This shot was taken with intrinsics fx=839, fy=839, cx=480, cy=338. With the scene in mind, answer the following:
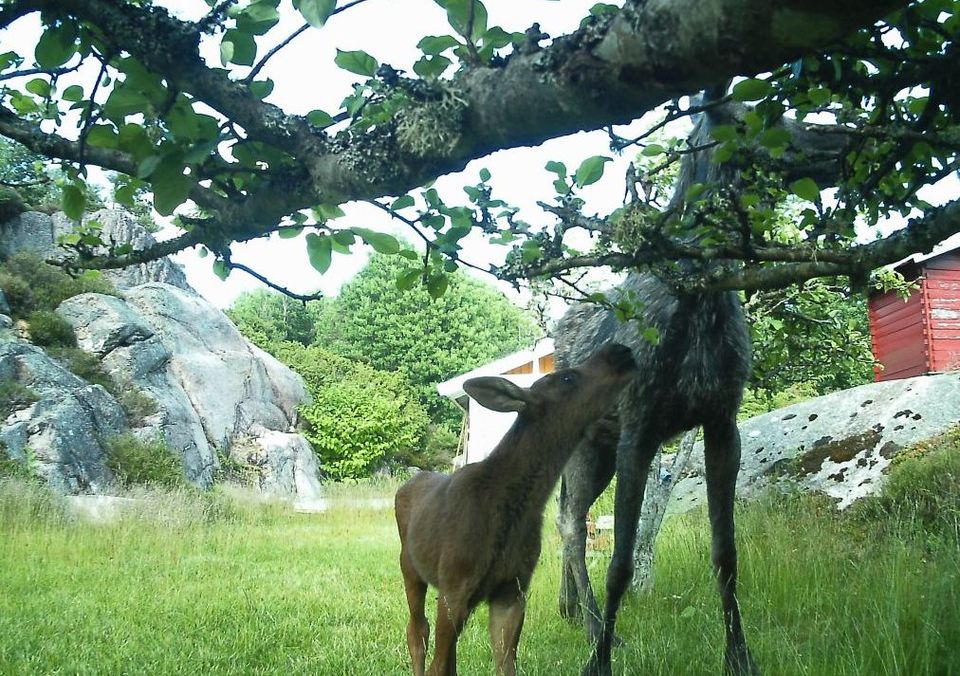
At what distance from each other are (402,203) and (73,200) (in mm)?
1065

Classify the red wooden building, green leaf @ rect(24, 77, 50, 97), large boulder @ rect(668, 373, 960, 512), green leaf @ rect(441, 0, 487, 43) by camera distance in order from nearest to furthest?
1. green leaf @ rect(441, 0, 487, 43)
2. green leaf @ rect(24, 77, 50, 97)
3. large boulder @ rect(668, 373, 960, 512)
4. the red wooden building

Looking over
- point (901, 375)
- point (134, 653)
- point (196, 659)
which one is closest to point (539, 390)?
point (196, 659)

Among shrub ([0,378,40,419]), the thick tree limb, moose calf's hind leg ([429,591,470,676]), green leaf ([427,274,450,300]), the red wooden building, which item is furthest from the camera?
the red wooden building

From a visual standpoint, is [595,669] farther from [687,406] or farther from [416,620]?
[687,406]

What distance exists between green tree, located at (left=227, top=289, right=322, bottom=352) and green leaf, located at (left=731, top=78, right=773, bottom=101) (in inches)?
1890

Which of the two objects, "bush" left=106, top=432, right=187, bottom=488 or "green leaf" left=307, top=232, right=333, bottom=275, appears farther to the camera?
"bush" left=106, top=432, right=187, bottom=488

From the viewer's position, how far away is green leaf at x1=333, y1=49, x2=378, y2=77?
2293 millimetres

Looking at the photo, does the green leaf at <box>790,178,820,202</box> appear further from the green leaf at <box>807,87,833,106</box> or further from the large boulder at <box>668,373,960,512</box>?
the large boulder at <box>668,373,960,512</box>

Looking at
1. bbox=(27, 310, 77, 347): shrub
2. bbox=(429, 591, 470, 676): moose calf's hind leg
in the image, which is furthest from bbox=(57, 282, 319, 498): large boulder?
bbox=(429, 591, 470, 676): moose calf's hind leg

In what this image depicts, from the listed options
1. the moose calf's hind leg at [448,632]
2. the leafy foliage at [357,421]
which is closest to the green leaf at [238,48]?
the moose calf's hind leg at [448,632]

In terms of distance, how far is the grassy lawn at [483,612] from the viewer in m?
4.72

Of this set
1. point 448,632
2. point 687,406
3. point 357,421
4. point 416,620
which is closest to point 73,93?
point 448,632

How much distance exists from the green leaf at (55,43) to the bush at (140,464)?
17.8m

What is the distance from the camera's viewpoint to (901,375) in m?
22.9
